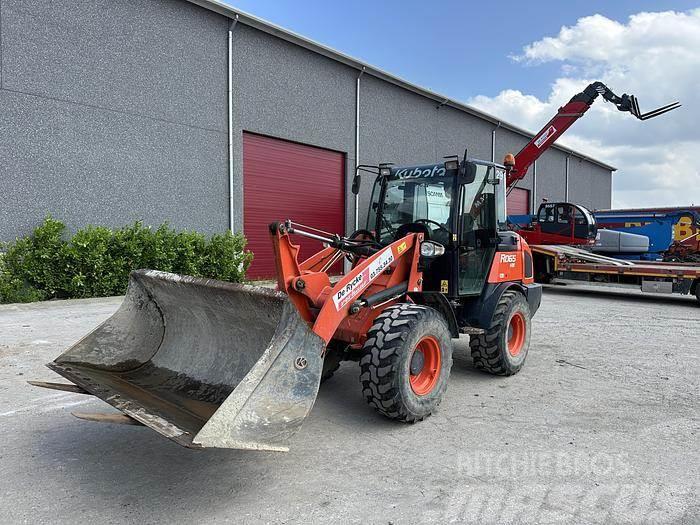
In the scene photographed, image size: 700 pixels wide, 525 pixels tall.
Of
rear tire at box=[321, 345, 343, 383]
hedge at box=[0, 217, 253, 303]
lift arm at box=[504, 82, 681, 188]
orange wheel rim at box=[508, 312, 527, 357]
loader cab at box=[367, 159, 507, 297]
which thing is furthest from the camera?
lift arm at box=[504, 82, 681, 188]

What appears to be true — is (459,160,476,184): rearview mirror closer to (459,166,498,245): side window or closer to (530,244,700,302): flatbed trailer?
(459,166,498,245): side window

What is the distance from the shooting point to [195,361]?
14.0 ft

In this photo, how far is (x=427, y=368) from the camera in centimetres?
460

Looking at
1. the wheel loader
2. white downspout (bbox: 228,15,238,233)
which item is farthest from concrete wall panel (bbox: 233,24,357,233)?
the wheel loader

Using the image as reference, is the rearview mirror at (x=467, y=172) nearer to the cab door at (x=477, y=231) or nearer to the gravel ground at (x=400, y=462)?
the cab door at (x=477, y=231)

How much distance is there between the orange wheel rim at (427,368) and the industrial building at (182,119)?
880cm

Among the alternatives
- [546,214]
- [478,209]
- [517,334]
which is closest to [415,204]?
[478,209]

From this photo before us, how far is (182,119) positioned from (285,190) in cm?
366

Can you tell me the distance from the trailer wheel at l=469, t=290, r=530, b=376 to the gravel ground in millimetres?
175

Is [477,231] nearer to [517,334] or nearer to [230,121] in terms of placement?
[517,334]

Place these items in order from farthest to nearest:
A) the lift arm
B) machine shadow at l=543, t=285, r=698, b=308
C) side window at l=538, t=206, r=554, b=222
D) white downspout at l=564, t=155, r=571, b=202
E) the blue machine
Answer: white downspout at l=564, t=155, r=571, b=202 → the blue machine → side window at l=538, t=206, r=554, b=222 → the lift arm → machine shadow at l=543, t=285, r=698, b=308

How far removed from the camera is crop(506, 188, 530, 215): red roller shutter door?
26.7 meters

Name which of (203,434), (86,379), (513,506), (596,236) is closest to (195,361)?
(86,379)

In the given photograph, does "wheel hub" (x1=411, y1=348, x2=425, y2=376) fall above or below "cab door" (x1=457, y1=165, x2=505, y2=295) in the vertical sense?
below
